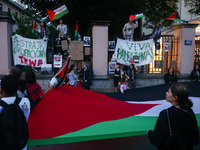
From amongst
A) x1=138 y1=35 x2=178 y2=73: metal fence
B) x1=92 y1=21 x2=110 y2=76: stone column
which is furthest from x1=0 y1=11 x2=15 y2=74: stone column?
x1=138 y1=35 x2=178 y2=73: metal fence

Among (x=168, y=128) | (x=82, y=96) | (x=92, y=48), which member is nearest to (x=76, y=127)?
(x=82, y=96)

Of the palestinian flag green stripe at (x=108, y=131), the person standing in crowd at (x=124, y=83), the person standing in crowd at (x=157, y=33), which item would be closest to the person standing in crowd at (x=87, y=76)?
the person standing in crowd at (x=124, y=83)

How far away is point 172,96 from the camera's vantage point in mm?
2355

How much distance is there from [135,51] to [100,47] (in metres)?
1.81

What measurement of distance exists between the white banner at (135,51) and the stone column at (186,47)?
1.63 metres

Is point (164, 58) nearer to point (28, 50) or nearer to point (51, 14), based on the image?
point (51, 14)

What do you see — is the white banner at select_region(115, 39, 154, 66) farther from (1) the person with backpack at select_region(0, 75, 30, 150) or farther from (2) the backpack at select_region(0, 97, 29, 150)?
(2) the backpack at select_region(0, 97, 29, 150)

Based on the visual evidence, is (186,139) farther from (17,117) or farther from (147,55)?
(147,55)

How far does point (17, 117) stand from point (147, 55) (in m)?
Answer: 8.61

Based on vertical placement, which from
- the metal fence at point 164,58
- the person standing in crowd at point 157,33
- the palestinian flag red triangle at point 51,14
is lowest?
the metal fence at point 164,58

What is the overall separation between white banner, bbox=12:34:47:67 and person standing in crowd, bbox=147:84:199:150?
8262 mm

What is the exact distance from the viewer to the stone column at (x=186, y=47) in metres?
10.2

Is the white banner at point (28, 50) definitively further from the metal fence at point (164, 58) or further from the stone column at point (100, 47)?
the metal fence at point (164, 58)

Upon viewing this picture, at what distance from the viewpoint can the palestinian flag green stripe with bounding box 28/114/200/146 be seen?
3.17m
